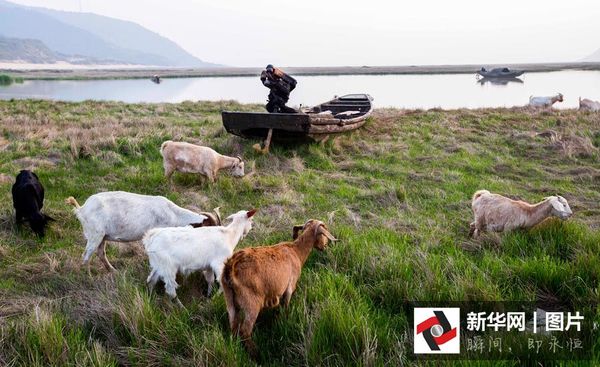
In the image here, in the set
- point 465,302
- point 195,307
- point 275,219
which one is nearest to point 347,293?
point 465,302

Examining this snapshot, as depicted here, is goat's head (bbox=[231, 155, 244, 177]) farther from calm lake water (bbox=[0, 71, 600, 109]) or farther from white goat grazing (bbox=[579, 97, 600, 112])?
calm lake water (bbox=[0, 71, 600, 109])

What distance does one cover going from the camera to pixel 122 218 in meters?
5.93

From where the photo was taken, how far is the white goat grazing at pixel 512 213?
20.9 feet

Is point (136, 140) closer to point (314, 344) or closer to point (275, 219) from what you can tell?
→ point (275, 219)

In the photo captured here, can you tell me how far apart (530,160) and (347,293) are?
10.4 meters

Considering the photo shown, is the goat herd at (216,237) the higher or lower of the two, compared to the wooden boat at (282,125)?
lower

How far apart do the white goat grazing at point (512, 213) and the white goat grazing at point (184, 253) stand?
160 inches

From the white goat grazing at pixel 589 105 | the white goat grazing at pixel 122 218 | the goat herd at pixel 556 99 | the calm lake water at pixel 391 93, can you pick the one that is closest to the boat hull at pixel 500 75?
the calm lake water at pixel 391 93

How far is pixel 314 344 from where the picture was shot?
11.3 feet

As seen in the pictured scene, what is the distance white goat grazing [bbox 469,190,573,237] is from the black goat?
695 cm

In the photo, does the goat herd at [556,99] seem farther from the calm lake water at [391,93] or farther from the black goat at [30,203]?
the black goat at [30,203]

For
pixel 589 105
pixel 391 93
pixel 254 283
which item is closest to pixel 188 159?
pixel 254 283

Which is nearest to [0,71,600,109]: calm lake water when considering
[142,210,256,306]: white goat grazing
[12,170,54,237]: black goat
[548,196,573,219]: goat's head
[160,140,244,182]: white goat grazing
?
[160,140,244,182]: white goat grazing

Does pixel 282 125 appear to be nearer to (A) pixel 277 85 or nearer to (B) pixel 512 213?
(A) pixel 277 85
